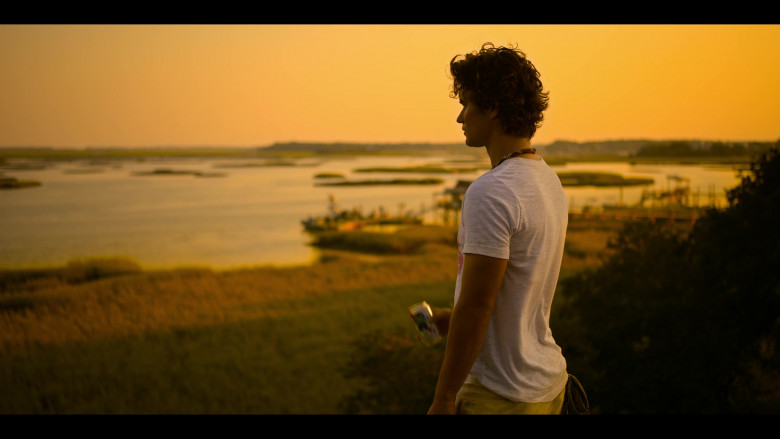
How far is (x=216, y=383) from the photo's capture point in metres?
13.1

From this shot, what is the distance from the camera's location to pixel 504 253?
4.61 ft

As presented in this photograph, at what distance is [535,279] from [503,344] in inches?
7.7

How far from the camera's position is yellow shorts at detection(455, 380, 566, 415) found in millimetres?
1576

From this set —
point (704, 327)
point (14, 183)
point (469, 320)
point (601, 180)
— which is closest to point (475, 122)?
point (469, 320)

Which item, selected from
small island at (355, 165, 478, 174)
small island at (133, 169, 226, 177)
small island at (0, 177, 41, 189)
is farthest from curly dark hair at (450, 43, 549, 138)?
small island at (133, 169, 226, 177)

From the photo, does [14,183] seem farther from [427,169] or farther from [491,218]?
[491,218]

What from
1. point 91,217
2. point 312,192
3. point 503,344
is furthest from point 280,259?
point 503,344

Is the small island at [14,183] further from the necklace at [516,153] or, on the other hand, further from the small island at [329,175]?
the necklace at [516,153]

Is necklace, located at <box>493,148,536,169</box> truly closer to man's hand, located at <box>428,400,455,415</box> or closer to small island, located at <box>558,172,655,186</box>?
man's hand, located at <box>428,400,455,415</box>

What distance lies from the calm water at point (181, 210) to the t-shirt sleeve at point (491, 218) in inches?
638

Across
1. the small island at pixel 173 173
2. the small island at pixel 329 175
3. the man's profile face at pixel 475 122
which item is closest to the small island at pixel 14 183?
the small island at pixel 173 173

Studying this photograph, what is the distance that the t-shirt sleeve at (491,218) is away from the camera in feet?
4.58

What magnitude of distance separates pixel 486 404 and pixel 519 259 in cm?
42

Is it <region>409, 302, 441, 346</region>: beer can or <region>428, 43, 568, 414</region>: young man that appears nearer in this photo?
<region>428, 43, 568, 414</region>: young man
